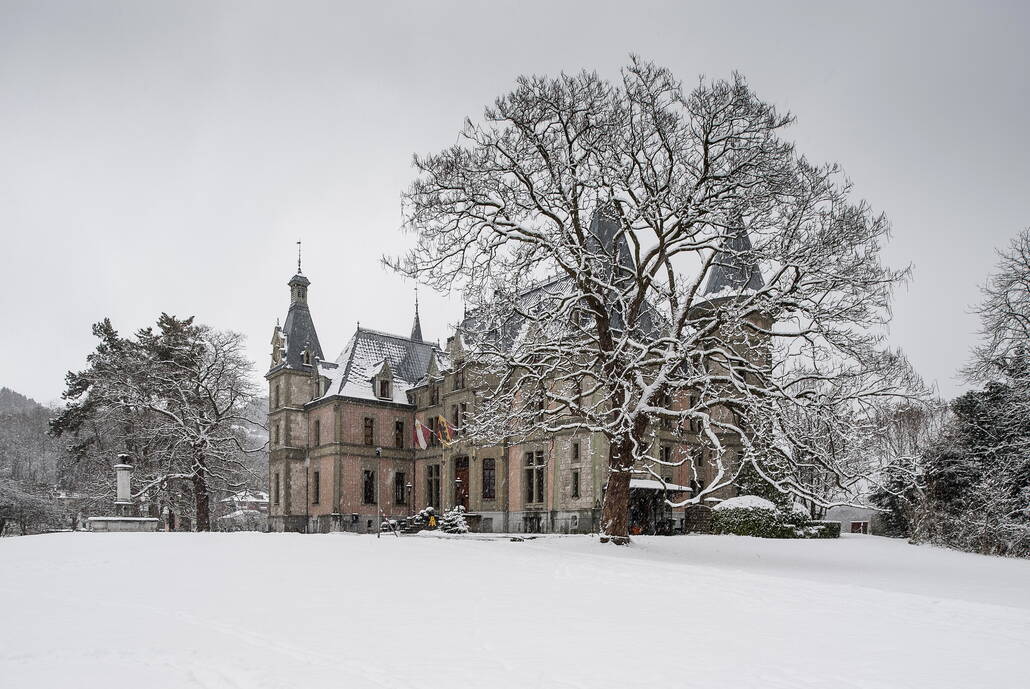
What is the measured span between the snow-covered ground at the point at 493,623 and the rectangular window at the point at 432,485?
3112cm

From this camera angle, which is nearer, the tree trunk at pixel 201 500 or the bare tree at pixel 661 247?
the bare tree at pixel 661 247

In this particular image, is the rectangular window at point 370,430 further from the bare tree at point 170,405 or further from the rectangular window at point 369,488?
the bare tree at point 170,405

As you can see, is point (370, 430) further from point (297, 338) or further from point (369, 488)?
point (297, 338)

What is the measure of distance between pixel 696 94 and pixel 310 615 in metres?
15.0

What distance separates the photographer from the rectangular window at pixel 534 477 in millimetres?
38938

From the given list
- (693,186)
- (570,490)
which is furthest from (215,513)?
(693,186)

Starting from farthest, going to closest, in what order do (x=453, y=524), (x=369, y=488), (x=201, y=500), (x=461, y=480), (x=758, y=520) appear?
1. (x=369, y=488)
2. (x=461, y=480)
3. (x=201, y=500)
4. (x=453, y=524)
5. (x=758, y=520)

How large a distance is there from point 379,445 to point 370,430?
1.33 metres

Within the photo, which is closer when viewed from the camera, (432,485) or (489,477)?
(489,477)

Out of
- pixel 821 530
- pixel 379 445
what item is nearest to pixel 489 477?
pixel 379 445

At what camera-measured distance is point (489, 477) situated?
42344mm

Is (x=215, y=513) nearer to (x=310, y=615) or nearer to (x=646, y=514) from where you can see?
(x=646, y=514)

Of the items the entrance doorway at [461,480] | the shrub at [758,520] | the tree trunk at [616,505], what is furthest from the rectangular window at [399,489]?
the tree trunk at [616,505]

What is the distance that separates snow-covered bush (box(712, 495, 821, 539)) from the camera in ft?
99.1
